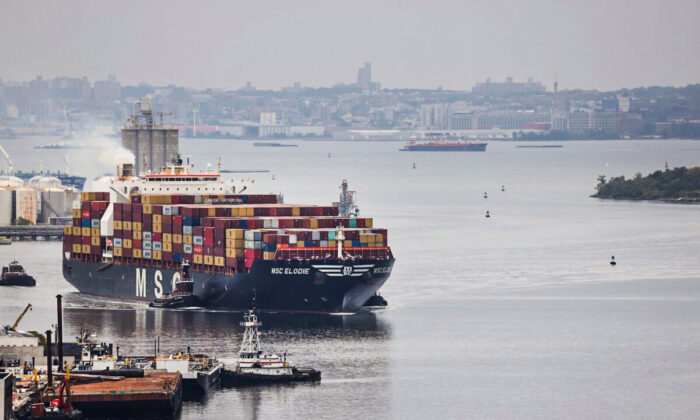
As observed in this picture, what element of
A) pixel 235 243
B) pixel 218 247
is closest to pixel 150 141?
pixel 218 247

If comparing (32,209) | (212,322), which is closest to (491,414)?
(212,322)

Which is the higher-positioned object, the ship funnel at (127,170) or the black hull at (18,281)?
the ship funnel at (127,170)

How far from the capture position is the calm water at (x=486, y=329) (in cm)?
4166

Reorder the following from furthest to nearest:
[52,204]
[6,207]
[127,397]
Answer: [52,204]
[6,207]
[127,397]

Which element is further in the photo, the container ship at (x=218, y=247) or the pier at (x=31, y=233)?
the pier at (x=31, y=233)

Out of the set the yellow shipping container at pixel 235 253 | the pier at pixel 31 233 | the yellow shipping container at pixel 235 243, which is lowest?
the pier at pixel 31 233

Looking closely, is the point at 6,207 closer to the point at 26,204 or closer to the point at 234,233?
the point at 26,204

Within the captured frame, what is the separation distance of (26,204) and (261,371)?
51.7 m

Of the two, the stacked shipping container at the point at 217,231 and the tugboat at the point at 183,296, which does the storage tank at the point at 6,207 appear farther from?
the tugboat at the point at 183,296

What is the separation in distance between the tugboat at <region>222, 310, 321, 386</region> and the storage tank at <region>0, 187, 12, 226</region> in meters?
51.1

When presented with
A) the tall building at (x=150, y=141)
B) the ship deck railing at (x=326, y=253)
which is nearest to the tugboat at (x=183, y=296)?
the ship deck railing at (x=326, y=253)

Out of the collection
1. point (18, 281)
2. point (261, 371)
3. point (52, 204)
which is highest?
point (52, 204)

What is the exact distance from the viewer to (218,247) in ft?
183

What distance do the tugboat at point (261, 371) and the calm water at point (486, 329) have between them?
0.46 meters
